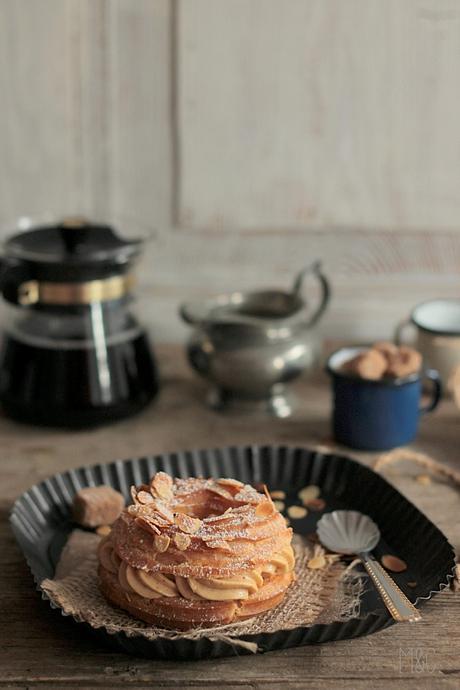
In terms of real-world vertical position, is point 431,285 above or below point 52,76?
below

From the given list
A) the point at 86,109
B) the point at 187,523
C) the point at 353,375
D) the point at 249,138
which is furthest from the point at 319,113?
the point at 187,523

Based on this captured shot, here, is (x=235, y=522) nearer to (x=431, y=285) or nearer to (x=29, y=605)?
(x=29, y=605)

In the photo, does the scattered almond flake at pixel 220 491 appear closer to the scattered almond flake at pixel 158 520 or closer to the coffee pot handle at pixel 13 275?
the scattered almond flake at pixel 158 520

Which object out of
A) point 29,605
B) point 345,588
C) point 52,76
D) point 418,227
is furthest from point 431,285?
point 29,605

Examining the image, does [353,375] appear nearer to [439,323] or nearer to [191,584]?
[439,323]

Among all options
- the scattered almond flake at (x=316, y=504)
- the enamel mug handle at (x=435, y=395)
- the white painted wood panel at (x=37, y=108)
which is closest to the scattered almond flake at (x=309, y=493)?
the scattered almond flake at (x=316, y=504)

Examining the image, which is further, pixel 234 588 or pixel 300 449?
pixel 300 449
